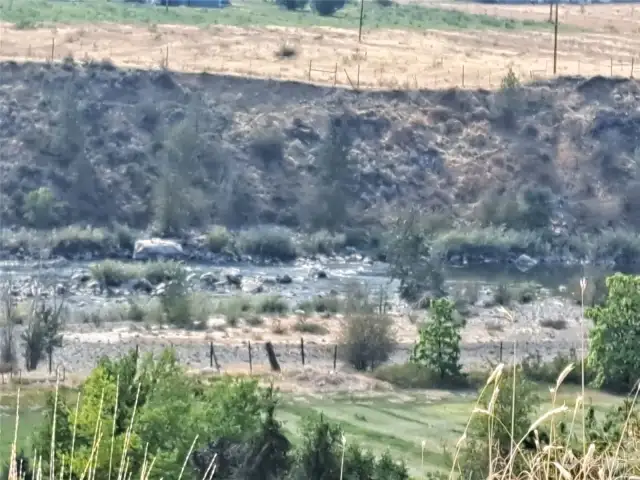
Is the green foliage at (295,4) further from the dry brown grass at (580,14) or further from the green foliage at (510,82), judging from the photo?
the green foliage at (510,82)

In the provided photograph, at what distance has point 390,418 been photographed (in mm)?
31344

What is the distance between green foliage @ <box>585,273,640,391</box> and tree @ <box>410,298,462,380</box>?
10.8ft

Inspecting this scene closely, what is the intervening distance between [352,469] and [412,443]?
26.1ft

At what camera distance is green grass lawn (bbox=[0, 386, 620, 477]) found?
27.2 metres

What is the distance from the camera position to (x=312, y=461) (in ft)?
68.1

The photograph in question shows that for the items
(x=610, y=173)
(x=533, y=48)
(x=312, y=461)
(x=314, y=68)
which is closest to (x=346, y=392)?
(x=312, y=461)

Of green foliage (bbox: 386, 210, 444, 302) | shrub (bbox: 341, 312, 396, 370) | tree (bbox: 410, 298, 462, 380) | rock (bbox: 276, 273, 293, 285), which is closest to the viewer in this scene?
tree (bbox: 410, 298, 462, 380)

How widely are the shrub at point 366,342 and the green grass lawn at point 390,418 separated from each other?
3559 millimetres

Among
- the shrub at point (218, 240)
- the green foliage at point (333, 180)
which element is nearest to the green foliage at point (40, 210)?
the shrub at point (218, 240)

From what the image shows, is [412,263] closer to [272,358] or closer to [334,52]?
[272,358]

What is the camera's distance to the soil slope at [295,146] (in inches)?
2356

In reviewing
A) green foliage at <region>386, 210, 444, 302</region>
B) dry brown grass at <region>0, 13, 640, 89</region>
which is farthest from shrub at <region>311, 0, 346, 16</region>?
green foliage at <region>386, 210, 444, 302</region>

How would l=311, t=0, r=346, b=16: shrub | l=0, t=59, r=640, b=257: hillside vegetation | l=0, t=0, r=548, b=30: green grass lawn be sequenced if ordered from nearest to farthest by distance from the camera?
l=0, t=59, r=640, b=257: hillside vegetation
l=0, t=0, r=548, b=30: green grass lawn
l=311, t=0, r=346, b=16: shrub

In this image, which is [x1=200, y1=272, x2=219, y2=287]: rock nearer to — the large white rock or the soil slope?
the large white rock
